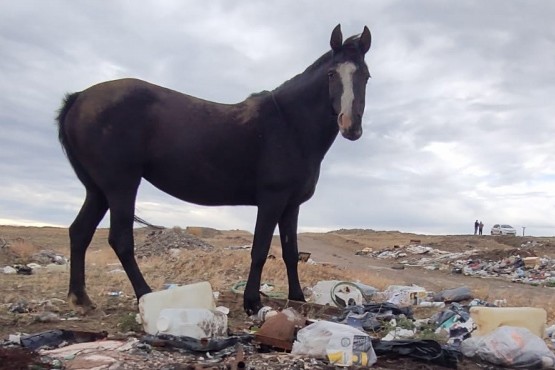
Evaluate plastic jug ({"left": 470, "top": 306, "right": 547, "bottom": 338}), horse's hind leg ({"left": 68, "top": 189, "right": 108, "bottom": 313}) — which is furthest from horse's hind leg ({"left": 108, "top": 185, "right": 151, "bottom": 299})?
plastic jug ({"left": 470, "top": 306, "right": 547, "bottom": 338})

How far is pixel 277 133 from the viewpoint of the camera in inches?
217

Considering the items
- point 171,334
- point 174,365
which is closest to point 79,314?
Result: point 171,334

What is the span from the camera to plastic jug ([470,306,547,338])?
4.70m

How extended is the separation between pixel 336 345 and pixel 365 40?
273 cm

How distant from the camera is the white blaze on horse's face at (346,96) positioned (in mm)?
4895

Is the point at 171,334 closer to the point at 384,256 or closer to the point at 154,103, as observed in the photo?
the point at 154,103

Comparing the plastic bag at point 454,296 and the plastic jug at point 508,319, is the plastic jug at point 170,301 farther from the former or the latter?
the plastic bag at point 454,296

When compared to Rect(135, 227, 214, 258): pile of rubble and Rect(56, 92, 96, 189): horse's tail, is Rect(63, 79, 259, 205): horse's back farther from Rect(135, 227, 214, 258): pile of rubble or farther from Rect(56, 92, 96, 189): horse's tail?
Rect(135, 227, 214, 258): pile of rubble

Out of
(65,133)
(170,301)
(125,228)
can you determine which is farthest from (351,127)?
(65,133)

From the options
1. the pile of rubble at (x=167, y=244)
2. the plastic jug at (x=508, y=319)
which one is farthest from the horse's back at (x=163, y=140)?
the pile of rubble at (x=167, y=244)

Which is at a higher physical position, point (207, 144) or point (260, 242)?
point (207, 144)

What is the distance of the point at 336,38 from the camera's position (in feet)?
17.6

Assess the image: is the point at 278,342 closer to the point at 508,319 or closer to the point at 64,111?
the point at 508,319

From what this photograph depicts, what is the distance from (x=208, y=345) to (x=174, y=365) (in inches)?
17.5
